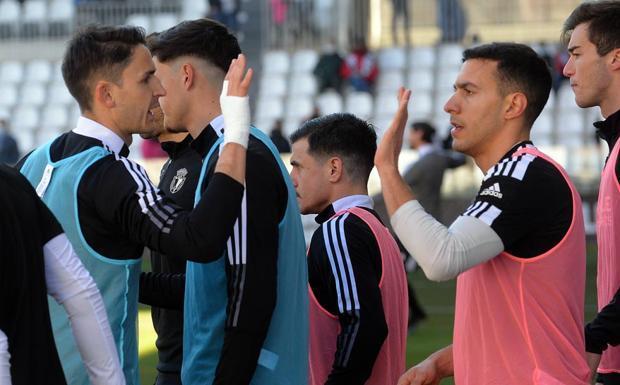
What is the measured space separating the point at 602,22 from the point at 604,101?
272 mm

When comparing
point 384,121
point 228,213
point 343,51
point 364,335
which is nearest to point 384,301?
point 364,335

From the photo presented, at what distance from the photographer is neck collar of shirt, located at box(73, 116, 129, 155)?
371 centimetres

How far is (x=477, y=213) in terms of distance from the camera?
342 cm

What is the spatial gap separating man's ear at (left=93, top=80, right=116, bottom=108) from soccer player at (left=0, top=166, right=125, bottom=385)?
2.40 ft

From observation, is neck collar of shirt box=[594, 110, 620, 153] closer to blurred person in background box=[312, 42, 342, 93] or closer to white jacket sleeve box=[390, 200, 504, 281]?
white jacket sleeve box=[390, 200, 504, 281]

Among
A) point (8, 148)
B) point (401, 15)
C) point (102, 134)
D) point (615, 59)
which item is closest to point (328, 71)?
point (401, 15)

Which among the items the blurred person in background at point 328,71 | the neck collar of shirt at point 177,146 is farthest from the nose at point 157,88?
the blurred person in background at point 328,71

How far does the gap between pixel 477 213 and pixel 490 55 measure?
23.9 inches

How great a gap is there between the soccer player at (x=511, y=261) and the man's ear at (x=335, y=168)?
1.10 meters

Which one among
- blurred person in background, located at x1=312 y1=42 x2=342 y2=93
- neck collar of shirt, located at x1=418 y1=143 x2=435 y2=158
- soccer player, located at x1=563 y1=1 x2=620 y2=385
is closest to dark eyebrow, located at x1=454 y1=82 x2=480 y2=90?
soccer player, located at x1=563 y1=1 x2=620 y2=385

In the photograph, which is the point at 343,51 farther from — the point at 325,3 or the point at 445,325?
the point at 445,325

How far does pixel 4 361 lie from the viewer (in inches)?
113

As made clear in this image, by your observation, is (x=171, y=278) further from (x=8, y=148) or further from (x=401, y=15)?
(x=401, y=15)

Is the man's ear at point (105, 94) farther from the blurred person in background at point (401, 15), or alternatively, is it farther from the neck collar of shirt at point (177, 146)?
the blurred person in background at point (401, 15)
